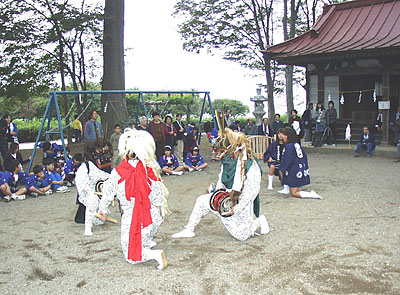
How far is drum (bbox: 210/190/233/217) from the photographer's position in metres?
5.03

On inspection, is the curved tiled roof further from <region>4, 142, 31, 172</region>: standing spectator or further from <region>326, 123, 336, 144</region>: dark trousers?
<region>4, 142, 31, 172</region>: standing spectator

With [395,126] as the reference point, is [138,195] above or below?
below

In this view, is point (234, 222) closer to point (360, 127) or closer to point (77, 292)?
point (77, 292)

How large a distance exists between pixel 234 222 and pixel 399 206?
10.2ft

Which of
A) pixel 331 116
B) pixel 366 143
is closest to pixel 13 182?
pixel 366 143

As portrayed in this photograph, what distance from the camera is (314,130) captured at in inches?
606

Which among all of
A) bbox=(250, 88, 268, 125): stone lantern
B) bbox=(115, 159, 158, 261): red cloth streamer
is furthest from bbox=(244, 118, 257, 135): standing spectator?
bbox=(115, 159, 158, 261): red cloth streamer

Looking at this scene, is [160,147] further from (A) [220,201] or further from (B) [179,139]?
(A) [220,201]

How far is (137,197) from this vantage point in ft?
14.4

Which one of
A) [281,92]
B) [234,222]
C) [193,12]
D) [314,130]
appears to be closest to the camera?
[234,222]

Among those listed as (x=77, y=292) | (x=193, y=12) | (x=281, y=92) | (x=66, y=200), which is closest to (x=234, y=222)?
(x=77, y=292)

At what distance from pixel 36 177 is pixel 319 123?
379 inches

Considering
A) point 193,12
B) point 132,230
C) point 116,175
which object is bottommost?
point 132,230

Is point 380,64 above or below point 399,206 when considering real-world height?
above
